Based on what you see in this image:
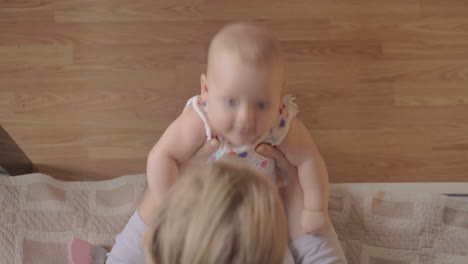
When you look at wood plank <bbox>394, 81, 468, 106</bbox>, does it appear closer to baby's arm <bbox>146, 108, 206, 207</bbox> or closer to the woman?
the woman

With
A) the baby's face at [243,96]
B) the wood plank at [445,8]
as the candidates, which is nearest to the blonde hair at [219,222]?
the baby's face at [243,96]

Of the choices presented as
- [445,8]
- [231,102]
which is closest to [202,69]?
[231,102]

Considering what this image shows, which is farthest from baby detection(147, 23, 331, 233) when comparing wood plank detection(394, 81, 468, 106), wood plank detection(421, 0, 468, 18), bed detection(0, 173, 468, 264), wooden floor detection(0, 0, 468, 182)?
wood plank detection(421, 0, 468, 18)

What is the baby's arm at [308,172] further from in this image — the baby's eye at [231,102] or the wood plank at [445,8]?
the wood plank at [445,8]

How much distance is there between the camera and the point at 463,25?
1310 mm

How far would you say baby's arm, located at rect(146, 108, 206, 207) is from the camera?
84 centimetres

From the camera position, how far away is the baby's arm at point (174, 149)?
32.9 inches

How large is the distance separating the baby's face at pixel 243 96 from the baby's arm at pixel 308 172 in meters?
0.11

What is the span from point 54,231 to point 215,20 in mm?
659

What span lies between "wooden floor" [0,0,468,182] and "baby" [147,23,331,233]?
0.30 meters

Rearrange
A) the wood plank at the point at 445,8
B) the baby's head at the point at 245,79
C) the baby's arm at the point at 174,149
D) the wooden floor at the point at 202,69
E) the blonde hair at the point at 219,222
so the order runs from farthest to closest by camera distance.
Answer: the wood plank at the point at 445,8
the wooden floor at the point at 202,69
the baby's arm at the point at 174,149
the baby's head at the point at 245,79
the blonde hair at the point at 219,222

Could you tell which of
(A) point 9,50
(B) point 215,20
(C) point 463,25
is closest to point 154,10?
(B) point 215,20

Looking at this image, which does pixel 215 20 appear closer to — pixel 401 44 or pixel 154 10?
pixel 154 10

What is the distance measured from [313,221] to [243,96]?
13.0 inches
